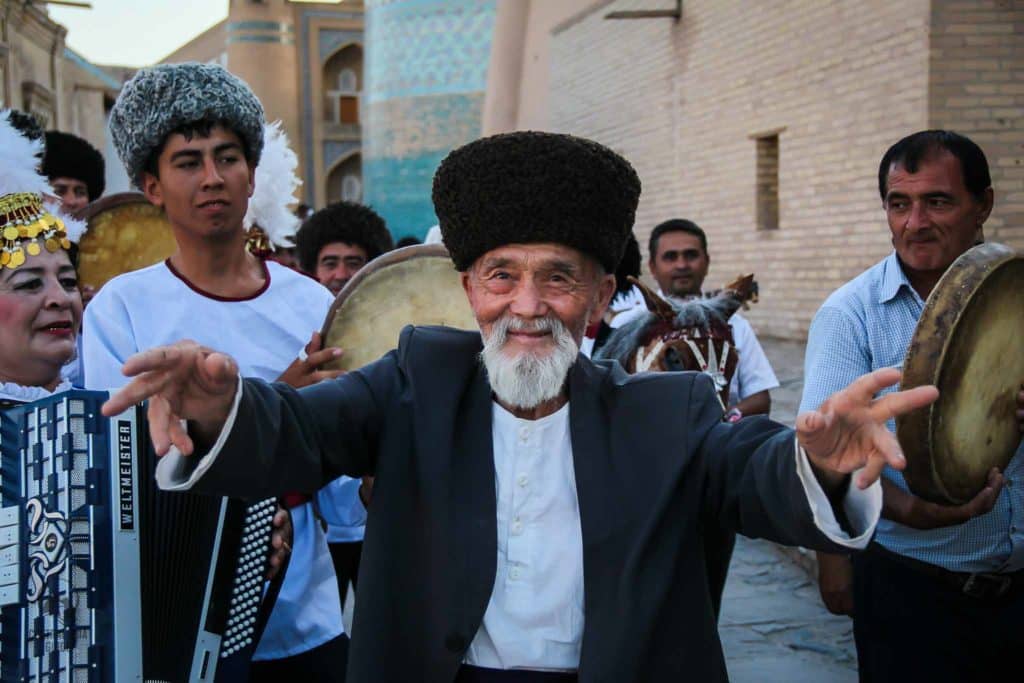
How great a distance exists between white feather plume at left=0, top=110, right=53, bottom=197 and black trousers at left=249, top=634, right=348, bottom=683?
1469mm

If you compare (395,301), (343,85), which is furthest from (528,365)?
(343,85)

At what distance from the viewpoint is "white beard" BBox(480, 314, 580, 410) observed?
2258mm

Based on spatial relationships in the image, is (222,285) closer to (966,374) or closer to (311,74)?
(966,374)

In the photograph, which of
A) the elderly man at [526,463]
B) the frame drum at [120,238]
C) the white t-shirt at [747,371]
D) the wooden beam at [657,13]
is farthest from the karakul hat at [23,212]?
the wooden beam at [657,13]

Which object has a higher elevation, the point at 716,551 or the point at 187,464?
the point at 187,464

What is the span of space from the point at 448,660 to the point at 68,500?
0.95 metres

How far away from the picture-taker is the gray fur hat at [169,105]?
3141 mm

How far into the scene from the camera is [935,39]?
9828 mm

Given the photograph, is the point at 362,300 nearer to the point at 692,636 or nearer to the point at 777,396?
the point at 692,636

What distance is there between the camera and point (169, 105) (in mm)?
3133

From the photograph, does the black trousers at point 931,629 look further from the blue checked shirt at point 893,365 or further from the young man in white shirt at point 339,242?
the young man in white shirt at point 339,242

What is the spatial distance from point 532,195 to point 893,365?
1.48 metres

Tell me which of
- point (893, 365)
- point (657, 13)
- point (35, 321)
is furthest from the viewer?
point (657, 13)

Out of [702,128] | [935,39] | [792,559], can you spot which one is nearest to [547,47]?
[702,128]
